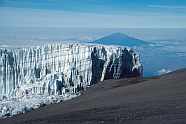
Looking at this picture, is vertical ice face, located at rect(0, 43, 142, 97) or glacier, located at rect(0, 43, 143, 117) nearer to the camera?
glacier, located at rect(0, 43, 143, 117)

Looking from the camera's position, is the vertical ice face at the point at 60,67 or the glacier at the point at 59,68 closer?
the glacier at the point at 59,68

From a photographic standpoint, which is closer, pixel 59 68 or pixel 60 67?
pixel 60 67

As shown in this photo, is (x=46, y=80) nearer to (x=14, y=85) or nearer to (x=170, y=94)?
(x=14, y=85)

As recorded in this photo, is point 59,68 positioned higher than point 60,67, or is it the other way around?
point 60,67

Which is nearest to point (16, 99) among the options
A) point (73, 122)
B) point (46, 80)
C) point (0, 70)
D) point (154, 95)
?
point (46, 80)
